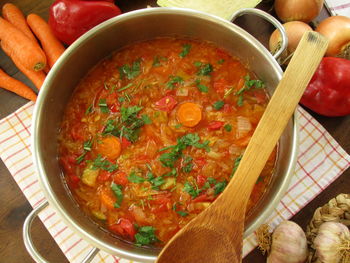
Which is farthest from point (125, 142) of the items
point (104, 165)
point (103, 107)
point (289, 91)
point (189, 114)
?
point (289, 91)

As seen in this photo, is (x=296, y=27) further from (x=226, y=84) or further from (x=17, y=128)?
(x=17, y=128)

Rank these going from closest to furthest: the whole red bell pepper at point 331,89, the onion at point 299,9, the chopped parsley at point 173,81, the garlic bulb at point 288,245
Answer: the garlic bulb at point 288,245, the chopped parsley at point 173,81, the whole red bell pepper at point 331,89, the onion at point 299,9

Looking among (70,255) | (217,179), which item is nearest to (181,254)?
(217,179)

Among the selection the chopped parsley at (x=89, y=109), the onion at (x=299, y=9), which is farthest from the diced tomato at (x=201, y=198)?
the onion at (x=299, y=9)

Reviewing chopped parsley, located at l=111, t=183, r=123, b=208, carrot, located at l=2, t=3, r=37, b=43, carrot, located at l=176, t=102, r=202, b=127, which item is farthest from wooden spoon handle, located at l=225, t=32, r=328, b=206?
carrot, located at l=2, t=3, r=37, b=43

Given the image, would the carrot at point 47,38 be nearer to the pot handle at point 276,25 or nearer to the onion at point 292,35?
the pot handle at point 276,25

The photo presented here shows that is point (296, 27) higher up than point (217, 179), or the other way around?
point (296, 27)
